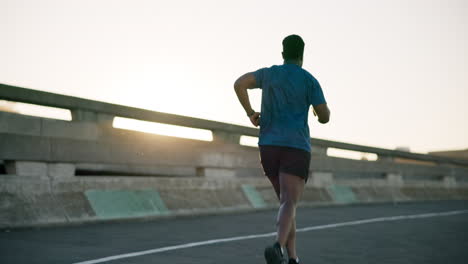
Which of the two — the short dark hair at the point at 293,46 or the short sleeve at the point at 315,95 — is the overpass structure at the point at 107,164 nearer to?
the short dark hair at the point at 293,46

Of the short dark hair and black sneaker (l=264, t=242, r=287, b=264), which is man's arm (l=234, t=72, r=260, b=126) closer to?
the short dark hair

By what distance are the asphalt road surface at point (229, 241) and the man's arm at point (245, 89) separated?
1.48 m

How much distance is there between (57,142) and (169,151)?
95.8 inches

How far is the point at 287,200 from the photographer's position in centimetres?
623

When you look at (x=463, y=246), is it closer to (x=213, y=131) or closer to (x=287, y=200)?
(x=287, y=200)

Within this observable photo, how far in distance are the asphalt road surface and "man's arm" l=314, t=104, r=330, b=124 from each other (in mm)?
1686

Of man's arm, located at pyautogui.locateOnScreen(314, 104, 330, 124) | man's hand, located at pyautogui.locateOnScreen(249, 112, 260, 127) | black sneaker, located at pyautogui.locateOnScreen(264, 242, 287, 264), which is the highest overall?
man's arm, located at pyautogui.locateOnScreen(314, 104, 330, 124)

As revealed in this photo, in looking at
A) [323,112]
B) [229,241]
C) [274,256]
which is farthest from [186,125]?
[274,256]

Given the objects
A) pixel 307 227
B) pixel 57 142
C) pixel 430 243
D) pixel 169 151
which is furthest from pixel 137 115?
pixel 430 243

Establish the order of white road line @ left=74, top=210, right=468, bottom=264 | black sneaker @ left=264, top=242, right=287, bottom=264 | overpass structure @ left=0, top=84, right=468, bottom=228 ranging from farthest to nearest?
overpass structure @ left=0, top=84, right=468, bottom=228
white road line @ left=74, top=210, right=468, bottom=264
black sneaker @ left=264, top=242, right=287, bottom=264

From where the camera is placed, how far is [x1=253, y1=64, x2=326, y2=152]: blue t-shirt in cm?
629

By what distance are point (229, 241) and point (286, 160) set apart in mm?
2785

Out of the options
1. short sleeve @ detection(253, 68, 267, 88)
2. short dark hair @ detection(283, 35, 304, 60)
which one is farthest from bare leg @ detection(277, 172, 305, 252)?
short dark hair @ detection(283, 35, 304, 60)

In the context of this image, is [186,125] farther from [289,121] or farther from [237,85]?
[289,121]
